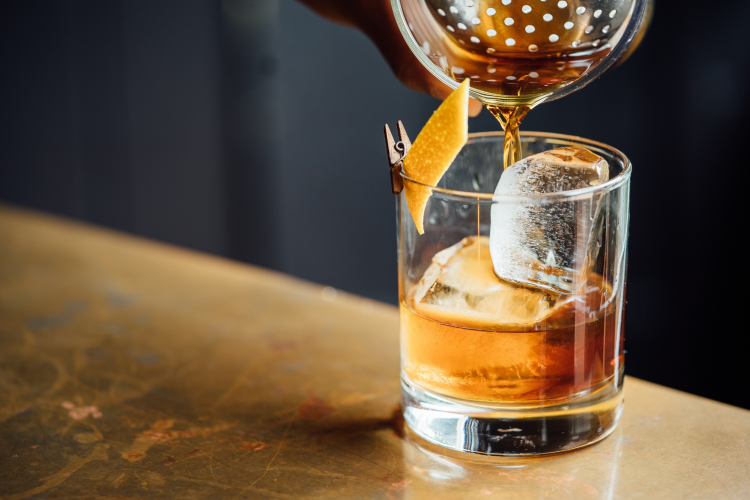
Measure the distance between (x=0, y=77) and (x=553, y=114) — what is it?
1.89 metres

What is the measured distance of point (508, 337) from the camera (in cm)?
62

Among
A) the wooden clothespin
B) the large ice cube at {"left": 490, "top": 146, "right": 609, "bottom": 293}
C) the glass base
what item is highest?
the wooden clothespin

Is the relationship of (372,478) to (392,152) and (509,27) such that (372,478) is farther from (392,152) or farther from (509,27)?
(509,27)

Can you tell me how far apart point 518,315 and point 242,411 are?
0.31m

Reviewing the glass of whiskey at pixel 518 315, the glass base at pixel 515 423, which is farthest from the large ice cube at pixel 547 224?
the glass base at pixel 515 423

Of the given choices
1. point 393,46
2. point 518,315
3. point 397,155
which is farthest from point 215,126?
point 518,315

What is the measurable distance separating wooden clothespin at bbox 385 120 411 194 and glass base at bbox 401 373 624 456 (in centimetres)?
18

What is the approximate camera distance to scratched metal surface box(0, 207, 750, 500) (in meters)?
0.64

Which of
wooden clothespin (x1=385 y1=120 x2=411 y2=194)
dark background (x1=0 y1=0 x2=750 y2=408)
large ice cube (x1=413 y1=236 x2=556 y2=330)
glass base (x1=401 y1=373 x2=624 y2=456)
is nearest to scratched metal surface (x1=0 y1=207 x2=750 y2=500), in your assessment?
glass base (x1=401 y1=373 x2=624 y2=456)

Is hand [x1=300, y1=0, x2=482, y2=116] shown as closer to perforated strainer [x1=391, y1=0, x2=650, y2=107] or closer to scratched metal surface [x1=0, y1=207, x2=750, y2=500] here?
perforated strainer [x1=391, y1=0, x2=650, y2=107]

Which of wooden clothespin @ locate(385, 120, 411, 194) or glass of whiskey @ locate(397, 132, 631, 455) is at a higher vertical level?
wooden clothespin @ locate(385, 120, 411, 194)

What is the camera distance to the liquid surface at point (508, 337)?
0.63m

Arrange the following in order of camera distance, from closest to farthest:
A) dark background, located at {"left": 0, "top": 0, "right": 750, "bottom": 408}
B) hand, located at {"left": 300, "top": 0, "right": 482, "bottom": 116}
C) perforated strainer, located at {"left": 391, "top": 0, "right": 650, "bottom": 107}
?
perforated strainer, located at {"left": 391, "top": 0, "right": 650, "bottom": 107}
hand, located at {"left": 300, "top": 0, "right": 482, "bottom": 116}
dark background, located at {"left": 0, "top": 0, "right": 750, "bottom": 408}

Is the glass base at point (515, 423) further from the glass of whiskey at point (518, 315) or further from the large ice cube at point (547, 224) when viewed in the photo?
the large ice cube at point (547, 224)
